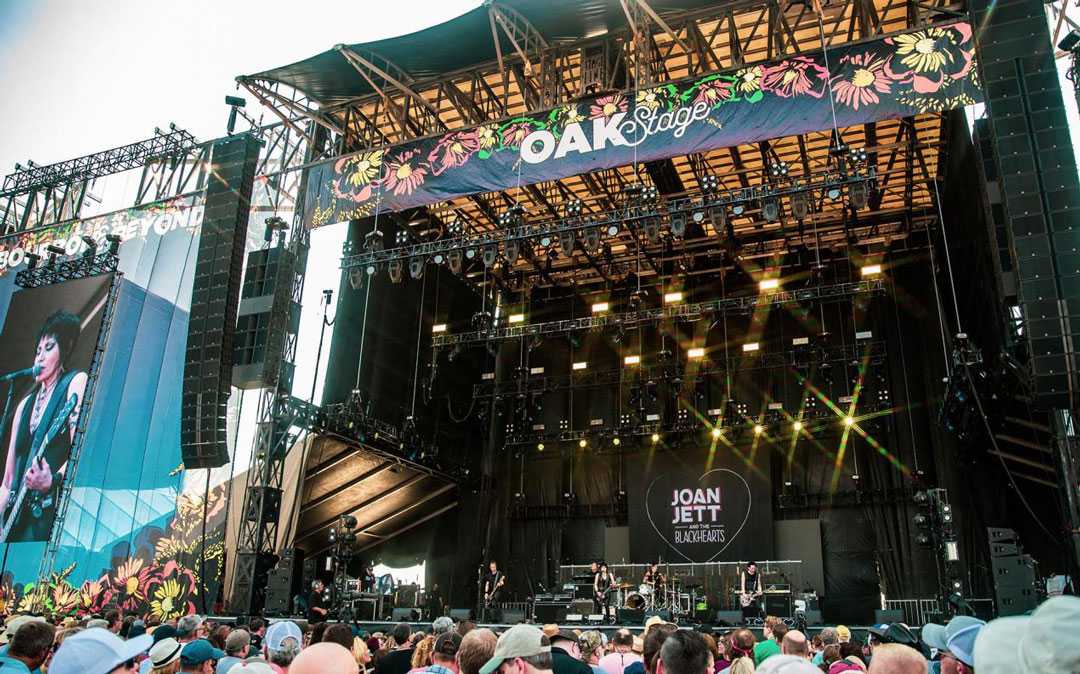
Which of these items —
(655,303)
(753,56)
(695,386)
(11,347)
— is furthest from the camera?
(655,303)

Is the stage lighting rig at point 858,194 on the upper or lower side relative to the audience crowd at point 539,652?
upper

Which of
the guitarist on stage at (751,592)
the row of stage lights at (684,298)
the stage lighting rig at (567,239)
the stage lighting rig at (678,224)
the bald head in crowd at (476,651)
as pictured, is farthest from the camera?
the row of stage lights at (684,298)

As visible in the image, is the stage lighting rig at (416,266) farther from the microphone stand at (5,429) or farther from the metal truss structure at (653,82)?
the microphone stand at (5,429)

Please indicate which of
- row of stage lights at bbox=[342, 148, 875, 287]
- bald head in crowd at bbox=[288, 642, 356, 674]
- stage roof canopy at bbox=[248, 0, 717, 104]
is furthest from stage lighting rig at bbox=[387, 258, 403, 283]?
bald head in crowd at bbox=[288, 642, 356, 674]

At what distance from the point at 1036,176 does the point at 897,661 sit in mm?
6722

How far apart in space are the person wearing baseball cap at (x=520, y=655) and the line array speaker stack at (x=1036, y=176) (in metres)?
6.33

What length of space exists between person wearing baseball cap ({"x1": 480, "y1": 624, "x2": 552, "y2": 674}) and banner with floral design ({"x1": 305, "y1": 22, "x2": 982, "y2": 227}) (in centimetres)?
969

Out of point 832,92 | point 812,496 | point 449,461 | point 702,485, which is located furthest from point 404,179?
point 812,496

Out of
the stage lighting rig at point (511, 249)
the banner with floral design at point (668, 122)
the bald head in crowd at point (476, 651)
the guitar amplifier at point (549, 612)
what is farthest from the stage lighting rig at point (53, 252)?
the bald head in crowd at point (476, 651)

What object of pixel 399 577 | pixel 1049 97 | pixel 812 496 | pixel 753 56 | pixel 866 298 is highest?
pixel 753 56

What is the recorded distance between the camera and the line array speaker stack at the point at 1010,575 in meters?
8.02

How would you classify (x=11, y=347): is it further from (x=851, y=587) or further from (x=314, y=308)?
(x=851, y=587)

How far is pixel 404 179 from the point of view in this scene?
1291 centimetres

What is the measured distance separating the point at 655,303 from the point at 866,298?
544 cm
